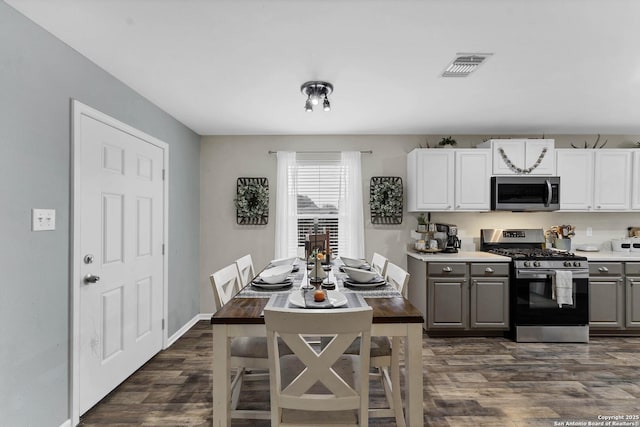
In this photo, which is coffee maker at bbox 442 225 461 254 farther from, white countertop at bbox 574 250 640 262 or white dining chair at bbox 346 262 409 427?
white dining chair at bbox 346 262 409 427

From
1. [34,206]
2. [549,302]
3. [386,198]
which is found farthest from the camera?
[386,198]

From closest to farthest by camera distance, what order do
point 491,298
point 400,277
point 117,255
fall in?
point 400,277 → point 117,255 → point 491,298

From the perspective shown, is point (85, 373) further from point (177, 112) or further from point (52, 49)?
point (177, 112)

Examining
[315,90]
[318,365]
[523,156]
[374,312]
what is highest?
[315,90]

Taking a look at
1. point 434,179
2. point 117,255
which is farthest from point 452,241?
point 117,255

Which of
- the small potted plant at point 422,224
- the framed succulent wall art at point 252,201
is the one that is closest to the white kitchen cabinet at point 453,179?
the small potted plant at point 422,224

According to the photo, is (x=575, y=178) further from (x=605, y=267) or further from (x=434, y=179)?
(x=434, y=179)

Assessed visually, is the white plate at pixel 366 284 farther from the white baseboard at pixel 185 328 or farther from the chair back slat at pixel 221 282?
the white baseboard at pixel 185 328

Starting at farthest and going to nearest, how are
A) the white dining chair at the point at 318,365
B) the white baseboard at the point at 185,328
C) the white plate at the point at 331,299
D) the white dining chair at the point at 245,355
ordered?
the white baseboard at the point at 185,328 → the white dining chair at the point at 245,355 → the white plate at the point at 331,299 → the white dining chair at the point at 318,365

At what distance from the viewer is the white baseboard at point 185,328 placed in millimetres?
3511

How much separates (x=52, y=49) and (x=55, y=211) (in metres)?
0.96

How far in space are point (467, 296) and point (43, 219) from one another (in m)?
3.77

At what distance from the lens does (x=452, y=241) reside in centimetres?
405

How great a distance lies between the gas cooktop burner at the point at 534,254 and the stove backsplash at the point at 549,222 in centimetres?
35
